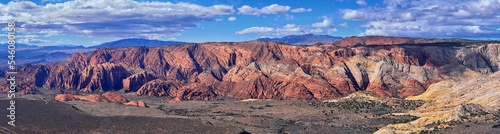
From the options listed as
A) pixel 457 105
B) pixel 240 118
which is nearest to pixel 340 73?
pixel 457 105

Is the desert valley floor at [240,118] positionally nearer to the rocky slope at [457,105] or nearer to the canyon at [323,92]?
the canyon at [323,92]

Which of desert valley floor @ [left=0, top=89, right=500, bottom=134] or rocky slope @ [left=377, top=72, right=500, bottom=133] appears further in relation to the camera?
rocky slope @ [left=377, top=72, right=500, bottom=133]

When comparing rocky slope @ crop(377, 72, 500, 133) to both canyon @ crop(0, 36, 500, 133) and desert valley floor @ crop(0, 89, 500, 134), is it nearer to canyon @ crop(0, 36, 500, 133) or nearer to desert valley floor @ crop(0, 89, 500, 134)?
canyon @ crop(0, 36, 500, 133)

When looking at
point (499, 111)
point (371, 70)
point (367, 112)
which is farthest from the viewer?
point (371, 70)

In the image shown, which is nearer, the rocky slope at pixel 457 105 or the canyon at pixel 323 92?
the rocky slope at pixel 457 105

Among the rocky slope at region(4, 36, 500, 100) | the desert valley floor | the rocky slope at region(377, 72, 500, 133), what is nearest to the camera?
the desert valley floor

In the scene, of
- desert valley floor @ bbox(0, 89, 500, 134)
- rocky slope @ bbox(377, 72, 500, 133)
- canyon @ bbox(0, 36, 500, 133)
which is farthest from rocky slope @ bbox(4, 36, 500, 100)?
rocky slope @ bbox(377, 72, 500, 133)

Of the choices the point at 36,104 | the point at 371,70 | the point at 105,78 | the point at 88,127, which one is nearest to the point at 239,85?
the point at 371,70

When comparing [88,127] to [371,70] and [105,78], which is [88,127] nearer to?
[371,70]

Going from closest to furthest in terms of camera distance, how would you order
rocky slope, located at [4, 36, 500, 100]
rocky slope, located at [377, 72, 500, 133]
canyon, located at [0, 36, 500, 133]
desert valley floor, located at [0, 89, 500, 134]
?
desert valley floor, located at [0, 89, 500, 134] < rocky slope, located at [377, 72, 500, 133] < canyon, located at [0, 36, 500, 133] < rocky slope, located at [4, 36, 500, 100]

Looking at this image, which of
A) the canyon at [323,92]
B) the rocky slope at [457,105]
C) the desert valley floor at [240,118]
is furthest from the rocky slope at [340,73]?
the rocky slope at [457,105]

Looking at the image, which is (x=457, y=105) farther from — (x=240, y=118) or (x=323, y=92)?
(x=323, y=92)
